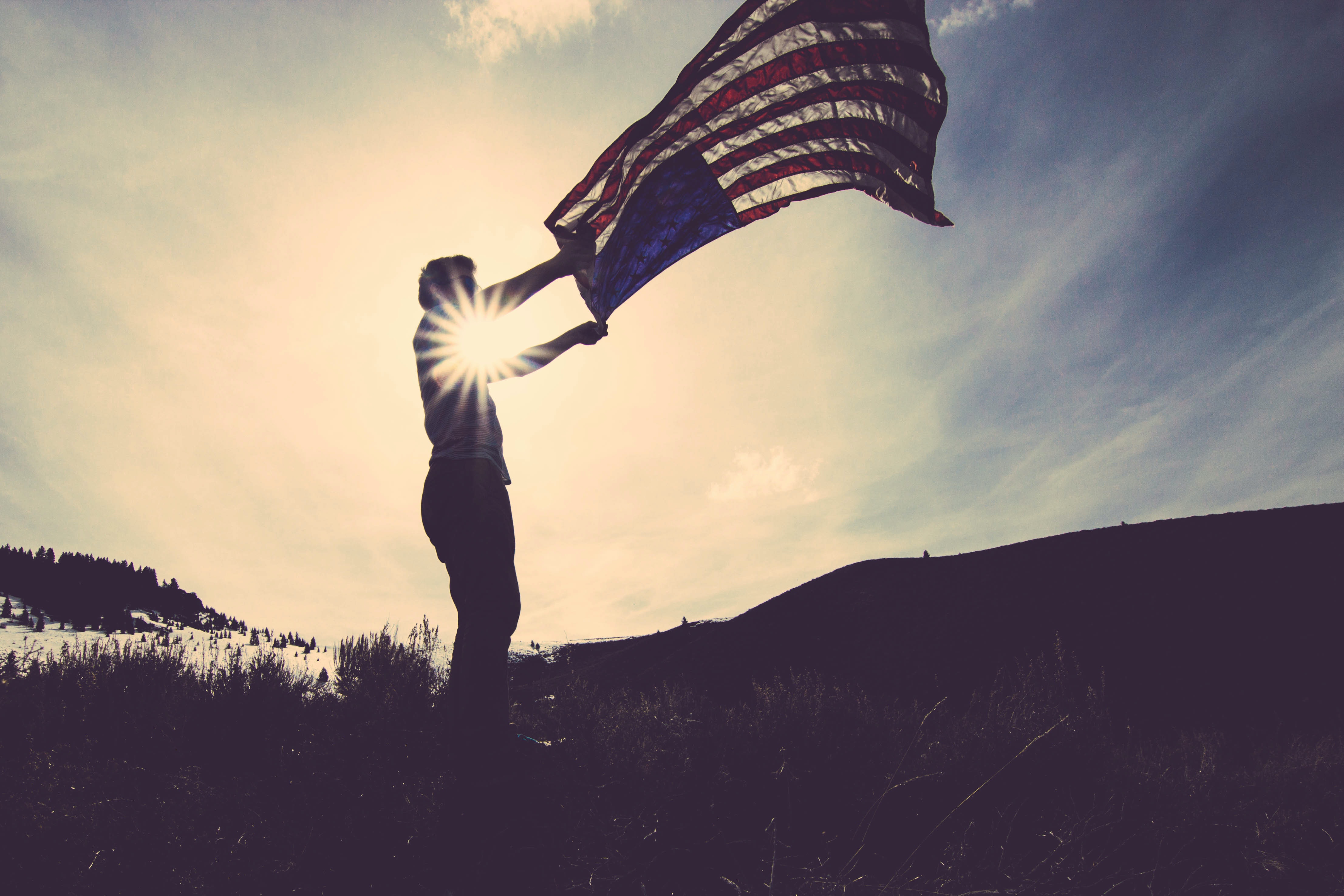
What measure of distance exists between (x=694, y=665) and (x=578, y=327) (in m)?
8.89

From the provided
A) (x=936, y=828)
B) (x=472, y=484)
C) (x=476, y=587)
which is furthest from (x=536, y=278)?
(x=936, y=828)

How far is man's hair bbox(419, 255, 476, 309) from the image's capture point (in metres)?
2.54

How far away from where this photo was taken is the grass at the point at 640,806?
155cm

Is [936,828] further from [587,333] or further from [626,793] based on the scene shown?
[587,333]

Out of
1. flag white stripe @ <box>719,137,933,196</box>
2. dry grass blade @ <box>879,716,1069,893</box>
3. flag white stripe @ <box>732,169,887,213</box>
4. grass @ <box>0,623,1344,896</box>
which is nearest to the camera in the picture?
dry grass blade @ <box>879,716,1069,893</box>

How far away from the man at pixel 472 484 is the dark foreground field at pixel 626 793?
0.29 m

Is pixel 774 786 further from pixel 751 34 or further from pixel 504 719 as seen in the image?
pixel 751 34

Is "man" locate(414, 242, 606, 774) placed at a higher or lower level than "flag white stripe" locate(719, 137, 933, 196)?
lower

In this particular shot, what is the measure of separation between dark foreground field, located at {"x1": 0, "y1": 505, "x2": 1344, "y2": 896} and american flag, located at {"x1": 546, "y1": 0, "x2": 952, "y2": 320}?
2.44m

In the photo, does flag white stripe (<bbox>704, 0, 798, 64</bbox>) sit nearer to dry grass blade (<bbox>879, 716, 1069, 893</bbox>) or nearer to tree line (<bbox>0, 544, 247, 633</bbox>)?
dry grass blade (<bbox>879, 716, 1069, 893</bbox>)

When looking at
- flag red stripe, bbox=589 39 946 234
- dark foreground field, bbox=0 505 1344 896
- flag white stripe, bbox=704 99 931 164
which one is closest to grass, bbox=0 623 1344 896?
dark foreground field, bbox=0 505 1344 896

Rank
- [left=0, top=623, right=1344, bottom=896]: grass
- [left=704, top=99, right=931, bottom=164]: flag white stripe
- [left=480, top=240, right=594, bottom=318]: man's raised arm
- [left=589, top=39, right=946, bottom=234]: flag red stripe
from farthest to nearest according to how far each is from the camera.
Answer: [left=704, top=99, right=931, bottom=164]: flag white stripe → [left=589, top=39, right=946, bottom=234]: flag red stripe → [left=480, top=240, right=594, bottom=318]: man's raised arm → [left=0, top=623, right=1344, bottom=896]: grass

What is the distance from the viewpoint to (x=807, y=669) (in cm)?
909

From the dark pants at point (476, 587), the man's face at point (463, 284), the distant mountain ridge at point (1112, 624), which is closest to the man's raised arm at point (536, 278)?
the man's face at point (463, 284)
